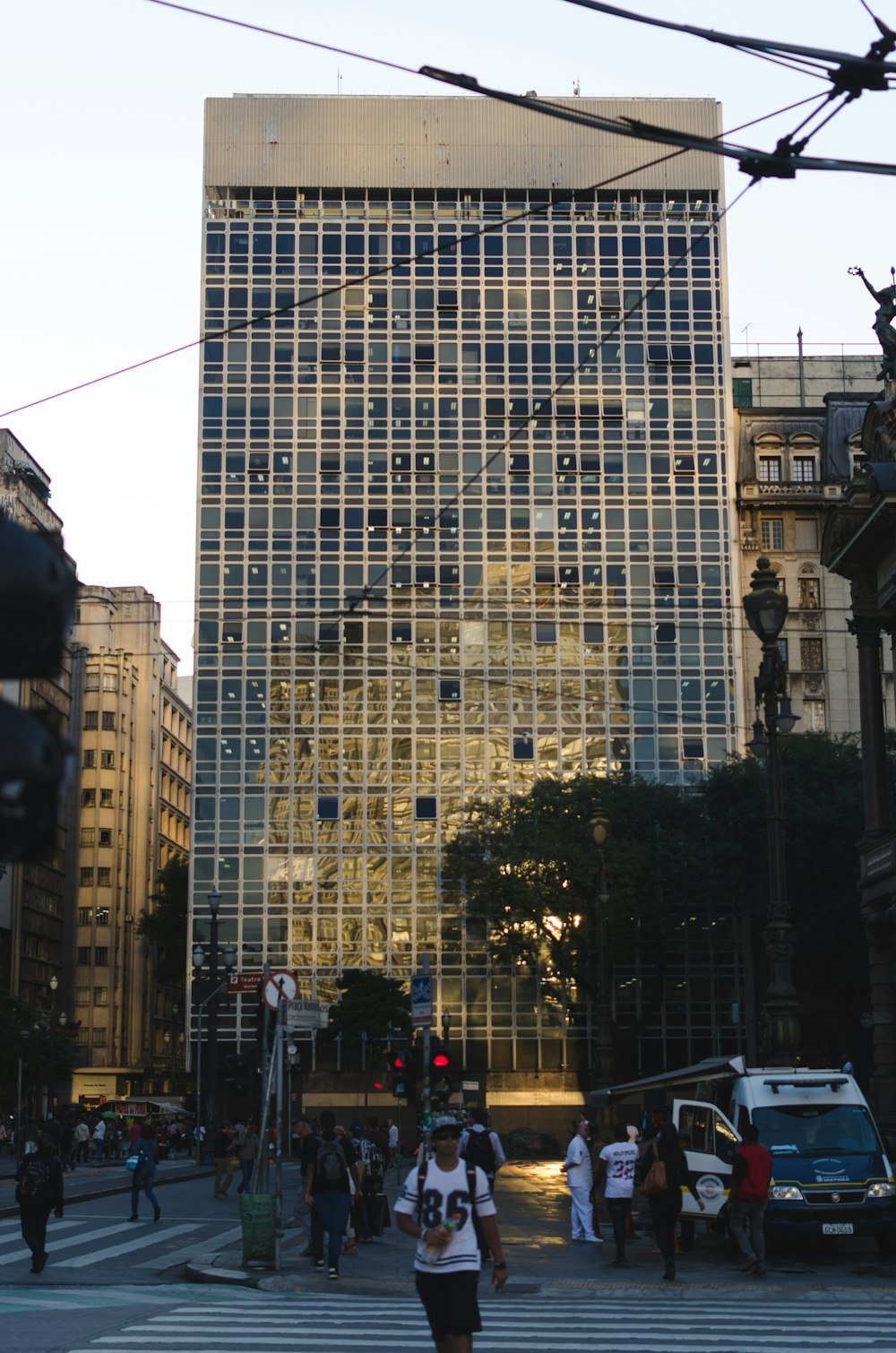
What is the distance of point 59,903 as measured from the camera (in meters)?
105

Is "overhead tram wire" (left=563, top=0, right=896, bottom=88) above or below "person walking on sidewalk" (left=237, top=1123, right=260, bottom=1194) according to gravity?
above

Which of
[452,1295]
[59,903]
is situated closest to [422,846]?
[59,903]

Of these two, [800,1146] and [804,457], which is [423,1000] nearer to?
[800,1146]

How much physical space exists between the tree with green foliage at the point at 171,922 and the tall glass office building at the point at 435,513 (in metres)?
16.2

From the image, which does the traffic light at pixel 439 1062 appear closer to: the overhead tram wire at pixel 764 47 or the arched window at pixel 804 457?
the overhead tram wire at pixel 764 47

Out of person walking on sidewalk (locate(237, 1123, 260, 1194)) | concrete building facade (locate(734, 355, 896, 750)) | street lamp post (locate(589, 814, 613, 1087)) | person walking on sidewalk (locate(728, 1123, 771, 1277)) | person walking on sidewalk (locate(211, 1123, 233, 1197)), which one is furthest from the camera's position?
concrete building facade (locate(734, 355, 896, 750))

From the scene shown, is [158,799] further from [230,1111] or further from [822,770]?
[822,770]

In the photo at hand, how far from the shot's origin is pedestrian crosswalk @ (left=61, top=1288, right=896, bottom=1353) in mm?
13219

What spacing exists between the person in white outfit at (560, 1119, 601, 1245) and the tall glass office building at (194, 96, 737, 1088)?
163ft

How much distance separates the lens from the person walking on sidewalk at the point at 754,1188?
19234mm

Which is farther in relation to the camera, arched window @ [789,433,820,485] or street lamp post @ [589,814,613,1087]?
arched window @ [789,433,820,485]

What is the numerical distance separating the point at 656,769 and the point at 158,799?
5384cm

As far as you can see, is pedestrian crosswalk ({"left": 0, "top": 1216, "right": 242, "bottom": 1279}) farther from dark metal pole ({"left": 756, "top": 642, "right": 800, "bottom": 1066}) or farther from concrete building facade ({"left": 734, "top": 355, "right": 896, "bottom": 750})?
concrete building facade ({"left": 734, "top": 355, "right": 896, "bottom": 750})

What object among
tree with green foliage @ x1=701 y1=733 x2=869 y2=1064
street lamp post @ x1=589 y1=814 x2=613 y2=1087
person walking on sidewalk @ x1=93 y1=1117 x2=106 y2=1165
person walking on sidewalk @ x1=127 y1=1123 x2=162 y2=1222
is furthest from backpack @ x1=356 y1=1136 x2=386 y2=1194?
tree with green foliage @ x1=701 y1=733 x2=869 y2=1064
